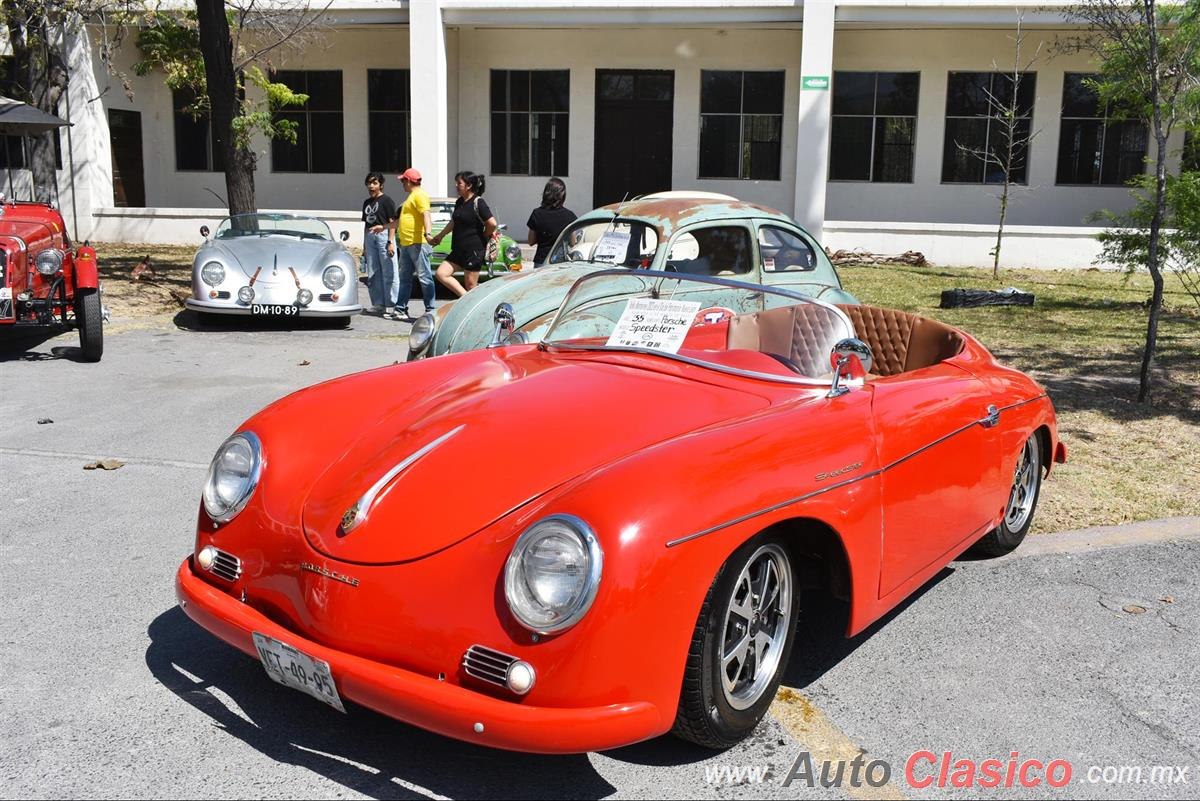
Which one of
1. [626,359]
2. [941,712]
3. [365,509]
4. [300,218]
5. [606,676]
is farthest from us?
[300,218]

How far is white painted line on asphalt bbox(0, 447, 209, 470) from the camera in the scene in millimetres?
6324

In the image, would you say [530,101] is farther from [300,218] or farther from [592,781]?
[592,781]

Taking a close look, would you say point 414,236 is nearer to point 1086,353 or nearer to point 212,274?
point 212,274

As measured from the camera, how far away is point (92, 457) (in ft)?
21.2

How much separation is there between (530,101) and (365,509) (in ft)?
70.7

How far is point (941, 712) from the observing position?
356 centimetres

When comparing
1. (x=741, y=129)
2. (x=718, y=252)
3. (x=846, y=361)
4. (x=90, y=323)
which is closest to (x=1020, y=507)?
(x=846, y=361)

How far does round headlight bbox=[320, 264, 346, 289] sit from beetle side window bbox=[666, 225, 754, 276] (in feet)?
15.9

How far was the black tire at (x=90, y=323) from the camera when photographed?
9602mm

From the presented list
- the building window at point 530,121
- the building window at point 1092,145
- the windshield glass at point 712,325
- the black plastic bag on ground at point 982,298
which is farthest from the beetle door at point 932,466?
the building window at point 1092,145

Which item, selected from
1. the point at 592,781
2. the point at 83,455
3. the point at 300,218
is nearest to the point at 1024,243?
the point at 300,218

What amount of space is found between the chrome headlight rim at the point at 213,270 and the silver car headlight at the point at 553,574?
31.5 feet

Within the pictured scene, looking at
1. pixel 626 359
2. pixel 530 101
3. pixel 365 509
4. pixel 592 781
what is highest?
pixel 530 101

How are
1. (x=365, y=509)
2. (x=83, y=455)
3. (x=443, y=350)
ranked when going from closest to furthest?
(x=365, y=509) < (x=83, y=455) < (x=443, y=350)
